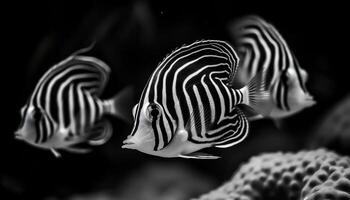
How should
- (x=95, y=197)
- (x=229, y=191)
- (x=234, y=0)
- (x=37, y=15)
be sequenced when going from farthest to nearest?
(x=95, y=197), (x=37, y=15), (x=234, y=0), (x=229, y=191)

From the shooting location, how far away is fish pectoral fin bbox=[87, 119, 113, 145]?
8.96 ft

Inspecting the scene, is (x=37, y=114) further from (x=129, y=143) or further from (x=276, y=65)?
(x=276, y=65)

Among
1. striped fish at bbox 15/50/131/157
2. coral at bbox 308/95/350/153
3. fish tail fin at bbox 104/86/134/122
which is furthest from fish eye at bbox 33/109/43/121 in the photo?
coral at bbox 308/95/350/153

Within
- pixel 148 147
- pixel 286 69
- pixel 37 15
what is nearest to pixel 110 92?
pixel 286 69

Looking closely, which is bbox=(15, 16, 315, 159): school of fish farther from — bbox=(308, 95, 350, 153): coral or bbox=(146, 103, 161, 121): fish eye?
bbox=(308, 95, 350, 153): coral

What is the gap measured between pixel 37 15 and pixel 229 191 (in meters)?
3.71

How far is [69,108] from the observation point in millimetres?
2775

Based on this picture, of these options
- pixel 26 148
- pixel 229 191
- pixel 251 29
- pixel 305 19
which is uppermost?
pixel 305 19

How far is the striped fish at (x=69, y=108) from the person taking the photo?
2.61 m

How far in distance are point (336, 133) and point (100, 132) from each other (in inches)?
99.7

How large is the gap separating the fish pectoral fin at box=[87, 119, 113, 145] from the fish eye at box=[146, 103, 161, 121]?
1186mm

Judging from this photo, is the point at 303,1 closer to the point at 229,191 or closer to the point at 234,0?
the point at 234,0

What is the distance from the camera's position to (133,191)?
19.3ft

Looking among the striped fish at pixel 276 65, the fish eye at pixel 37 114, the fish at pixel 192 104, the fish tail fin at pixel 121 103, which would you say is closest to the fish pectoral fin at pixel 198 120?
the fish at pixel 192 104
